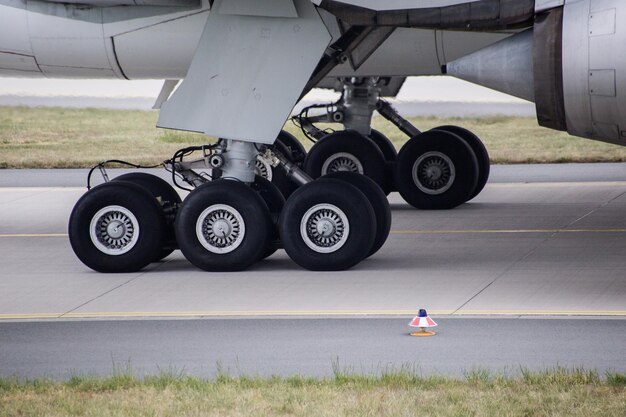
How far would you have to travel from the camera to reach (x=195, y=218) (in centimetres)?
1375

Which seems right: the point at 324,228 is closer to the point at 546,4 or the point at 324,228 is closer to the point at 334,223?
the point at 334,223

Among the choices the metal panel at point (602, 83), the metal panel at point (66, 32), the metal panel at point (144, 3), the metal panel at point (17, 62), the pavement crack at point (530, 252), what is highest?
the metal panel at point (144, 3)

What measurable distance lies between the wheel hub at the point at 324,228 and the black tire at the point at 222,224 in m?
0.42

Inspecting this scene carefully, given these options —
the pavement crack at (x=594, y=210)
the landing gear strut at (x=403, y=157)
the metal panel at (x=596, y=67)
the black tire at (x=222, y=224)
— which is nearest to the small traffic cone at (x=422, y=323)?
the metal panel at (x=596, y=67)

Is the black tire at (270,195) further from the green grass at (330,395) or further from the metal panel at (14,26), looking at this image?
the green grass at (330,395)

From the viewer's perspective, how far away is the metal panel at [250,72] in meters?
14.0

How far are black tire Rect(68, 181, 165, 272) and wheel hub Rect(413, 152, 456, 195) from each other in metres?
6.02

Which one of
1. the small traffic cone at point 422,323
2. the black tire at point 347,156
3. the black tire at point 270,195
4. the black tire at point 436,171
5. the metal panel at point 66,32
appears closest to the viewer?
the small traffic cone at point 422,323

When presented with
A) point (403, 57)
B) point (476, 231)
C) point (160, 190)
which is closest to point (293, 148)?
point (403, 57)

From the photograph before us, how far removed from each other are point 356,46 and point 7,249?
465cm

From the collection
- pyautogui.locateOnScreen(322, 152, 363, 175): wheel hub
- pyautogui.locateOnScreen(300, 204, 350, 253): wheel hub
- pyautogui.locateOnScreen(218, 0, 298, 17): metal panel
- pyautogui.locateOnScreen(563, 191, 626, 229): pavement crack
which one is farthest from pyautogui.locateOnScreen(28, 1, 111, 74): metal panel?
pyautogui.locateOnScreen(563, 191, 626, 229): pavement crack

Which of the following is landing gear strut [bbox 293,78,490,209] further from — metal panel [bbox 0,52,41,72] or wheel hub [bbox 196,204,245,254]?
wheel hub [bbox 196,204,245,254]

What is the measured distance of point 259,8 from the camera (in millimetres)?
14023

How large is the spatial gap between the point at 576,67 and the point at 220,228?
377 centimetres
